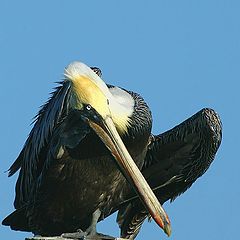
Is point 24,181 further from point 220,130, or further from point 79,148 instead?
point 220,130

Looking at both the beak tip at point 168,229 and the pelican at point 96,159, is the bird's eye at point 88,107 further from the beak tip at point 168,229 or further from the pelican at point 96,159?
the beak tip at point 168,229

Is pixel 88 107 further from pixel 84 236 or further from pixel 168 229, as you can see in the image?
pixel 168 229

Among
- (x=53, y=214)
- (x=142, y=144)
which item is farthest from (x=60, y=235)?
(x=142, y=144)

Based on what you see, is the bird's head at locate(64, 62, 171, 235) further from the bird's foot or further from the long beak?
the bird's foot

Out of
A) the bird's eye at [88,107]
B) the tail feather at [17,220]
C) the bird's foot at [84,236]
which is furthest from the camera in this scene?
the tail feather at [17,220]

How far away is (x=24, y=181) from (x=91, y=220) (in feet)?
3.04

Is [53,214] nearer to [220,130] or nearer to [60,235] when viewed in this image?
[60,235]

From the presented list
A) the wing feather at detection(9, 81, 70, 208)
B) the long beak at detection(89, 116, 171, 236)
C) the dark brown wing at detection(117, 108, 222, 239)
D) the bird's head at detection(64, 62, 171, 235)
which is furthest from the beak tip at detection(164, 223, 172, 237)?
the dark brown wing at detection(117, 108, 222, 239)

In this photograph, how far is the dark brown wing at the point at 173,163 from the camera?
17.1 meters

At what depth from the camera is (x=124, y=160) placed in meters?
15.9

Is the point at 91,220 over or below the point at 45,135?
below

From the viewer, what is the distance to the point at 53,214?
16594 millimetres

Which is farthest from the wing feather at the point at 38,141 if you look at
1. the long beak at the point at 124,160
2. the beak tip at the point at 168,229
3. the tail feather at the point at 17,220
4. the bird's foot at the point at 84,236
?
the beak tip at the point at 168,229

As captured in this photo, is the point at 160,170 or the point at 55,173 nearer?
the point at 55,173
